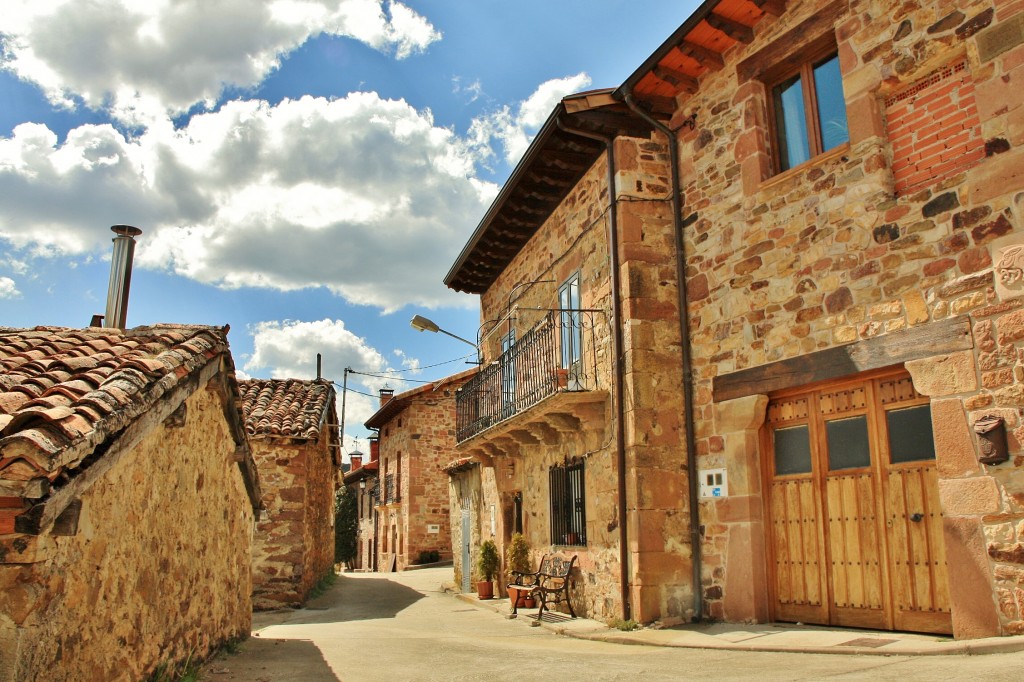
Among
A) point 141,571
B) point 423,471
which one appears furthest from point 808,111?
point 423,471

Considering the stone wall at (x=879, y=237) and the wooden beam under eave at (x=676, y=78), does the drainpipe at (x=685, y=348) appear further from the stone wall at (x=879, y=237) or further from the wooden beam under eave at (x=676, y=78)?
the wooden beam under eave at (x=676, y=78)

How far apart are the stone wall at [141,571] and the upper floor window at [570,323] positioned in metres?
4.67

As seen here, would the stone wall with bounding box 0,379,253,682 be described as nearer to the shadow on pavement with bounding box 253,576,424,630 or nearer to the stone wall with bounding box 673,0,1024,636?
the shadow on pavement with bounding box 253,576,424,630

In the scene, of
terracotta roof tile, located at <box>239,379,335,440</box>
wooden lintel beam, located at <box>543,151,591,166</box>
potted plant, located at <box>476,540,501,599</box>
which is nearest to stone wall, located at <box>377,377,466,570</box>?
terracotta roof tile, located at <box>239,379,335,440</box>

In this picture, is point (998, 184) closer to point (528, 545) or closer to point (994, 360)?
point (994, 360)

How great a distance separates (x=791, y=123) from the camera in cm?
823

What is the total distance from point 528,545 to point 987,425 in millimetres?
7679

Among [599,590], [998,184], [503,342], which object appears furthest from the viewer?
[503,342]

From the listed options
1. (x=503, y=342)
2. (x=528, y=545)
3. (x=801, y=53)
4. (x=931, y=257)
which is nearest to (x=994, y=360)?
(x=931, y=257)

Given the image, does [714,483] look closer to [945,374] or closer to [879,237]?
[945,374]

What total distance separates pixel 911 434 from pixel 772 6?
4452 millimetres

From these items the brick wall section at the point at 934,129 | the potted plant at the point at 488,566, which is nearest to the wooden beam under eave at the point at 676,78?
the brick wall section at the point at 934,129

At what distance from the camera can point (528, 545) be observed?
12328 mm

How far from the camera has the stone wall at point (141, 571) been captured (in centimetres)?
377
